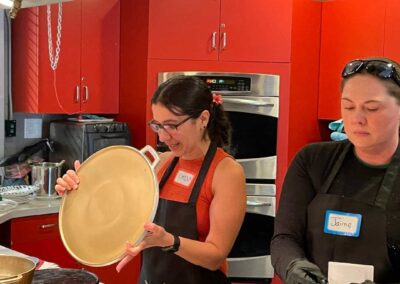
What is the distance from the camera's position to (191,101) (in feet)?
5.30

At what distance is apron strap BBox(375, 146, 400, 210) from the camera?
1.25m

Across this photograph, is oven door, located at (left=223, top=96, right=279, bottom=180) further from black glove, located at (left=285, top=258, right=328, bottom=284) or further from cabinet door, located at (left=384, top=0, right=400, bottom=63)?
black glove, located at (left=285, top=258, right=328, bottom=284)

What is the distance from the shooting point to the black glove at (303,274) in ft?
3.68

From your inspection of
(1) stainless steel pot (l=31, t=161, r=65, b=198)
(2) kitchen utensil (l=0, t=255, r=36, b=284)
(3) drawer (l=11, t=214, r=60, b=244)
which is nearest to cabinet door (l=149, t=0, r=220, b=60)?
(1) stainless steel pot (l=31, t=161, r=65, b=198)

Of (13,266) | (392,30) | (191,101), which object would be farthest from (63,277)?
(392,30)

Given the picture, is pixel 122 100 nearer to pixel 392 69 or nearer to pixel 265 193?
pixel 265 193

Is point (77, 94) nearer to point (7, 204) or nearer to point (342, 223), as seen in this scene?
point (7, 204)

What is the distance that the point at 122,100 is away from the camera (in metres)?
3.31

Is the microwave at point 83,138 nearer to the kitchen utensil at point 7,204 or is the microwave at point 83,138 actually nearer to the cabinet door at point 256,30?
the kitchen utensil at point 7,204

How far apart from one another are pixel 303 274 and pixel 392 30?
2.24 m

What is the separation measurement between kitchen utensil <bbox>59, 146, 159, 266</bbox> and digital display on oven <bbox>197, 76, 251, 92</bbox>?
5.45 feet

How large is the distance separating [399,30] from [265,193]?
1193mm

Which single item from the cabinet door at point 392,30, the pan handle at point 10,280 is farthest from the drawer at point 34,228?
the cabinet door at point 392,30

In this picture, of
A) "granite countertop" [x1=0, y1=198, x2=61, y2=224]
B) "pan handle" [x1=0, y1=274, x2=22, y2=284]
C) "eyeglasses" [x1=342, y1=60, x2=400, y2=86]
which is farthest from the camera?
"granite countertop" [x1=0, y1=198, x2=61, y2=224]
